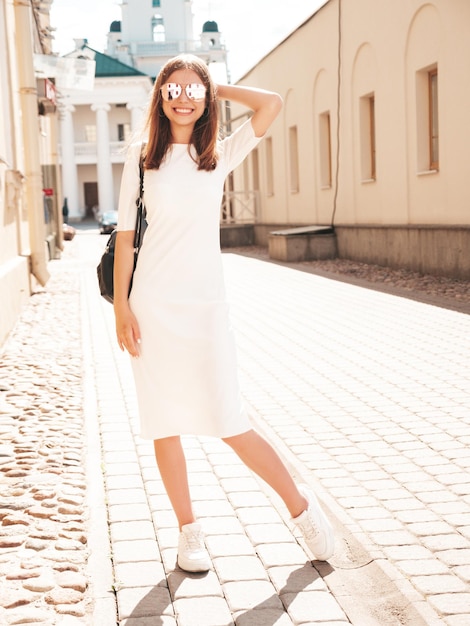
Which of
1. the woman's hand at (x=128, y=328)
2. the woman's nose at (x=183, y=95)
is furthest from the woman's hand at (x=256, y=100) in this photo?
the woman's hand at (x=128, y=328)

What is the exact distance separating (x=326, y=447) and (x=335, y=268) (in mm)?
13582

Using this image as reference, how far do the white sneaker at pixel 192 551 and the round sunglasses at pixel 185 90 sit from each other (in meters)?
1.59

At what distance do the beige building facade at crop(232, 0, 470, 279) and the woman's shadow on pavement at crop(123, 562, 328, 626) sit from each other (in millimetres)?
11312

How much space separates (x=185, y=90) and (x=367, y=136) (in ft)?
58.9

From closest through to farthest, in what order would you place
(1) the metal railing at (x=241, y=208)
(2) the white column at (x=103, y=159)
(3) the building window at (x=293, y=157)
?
1. (3) the building window at (x=293, y=157)
2. (1) the metal railing at (x=241, y=208)
3. (2) the white column at (x=103, y=159)

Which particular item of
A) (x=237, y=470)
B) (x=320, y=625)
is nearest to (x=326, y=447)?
(x=237, y=470)

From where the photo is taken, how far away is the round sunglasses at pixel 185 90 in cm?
356

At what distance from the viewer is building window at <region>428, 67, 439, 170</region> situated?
1709 cm

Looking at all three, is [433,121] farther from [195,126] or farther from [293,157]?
[195,126]

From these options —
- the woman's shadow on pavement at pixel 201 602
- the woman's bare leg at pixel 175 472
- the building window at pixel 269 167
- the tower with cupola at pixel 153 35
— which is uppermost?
the tower with cupola at pixel 153 35

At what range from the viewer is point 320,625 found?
10.6 ft

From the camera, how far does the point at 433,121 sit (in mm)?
17266

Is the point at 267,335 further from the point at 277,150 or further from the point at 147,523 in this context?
the point at 277,150

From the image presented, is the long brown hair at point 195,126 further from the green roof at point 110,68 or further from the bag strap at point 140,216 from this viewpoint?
the green roof at point 110,68
